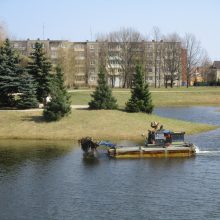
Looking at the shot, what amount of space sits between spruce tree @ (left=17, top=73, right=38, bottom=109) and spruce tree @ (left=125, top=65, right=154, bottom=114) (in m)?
11.2

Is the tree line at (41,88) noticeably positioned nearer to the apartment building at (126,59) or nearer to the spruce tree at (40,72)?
the spruce tree at (40,72)

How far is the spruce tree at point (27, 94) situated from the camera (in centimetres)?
6406

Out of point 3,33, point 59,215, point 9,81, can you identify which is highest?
point 3,33

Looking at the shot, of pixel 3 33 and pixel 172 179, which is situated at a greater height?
pixel 3 33

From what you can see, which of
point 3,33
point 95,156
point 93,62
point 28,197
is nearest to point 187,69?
point 93,62

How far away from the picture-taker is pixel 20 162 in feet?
136

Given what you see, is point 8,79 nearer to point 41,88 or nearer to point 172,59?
point 41,88

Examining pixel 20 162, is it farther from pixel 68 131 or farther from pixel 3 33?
pixel 3 33

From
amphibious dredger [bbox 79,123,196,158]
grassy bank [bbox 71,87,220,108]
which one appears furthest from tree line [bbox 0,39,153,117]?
grassy bank [bbox 71,87,220,108]

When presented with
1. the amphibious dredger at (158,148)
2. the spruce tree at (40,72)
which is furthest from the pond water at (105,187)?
the spruce tree at (40,72)

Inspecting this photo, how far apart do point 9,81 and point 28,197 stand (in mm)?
36937

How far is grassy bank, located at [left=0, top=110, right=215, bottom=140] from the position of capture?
55.3m

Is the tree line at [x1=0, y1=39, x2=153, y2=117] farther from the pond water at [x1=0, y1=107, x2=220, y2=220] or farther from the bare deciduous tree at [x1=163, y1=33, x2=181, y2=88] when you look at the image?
the bare deciduous tree at [x1=163, y1=33, x2=181, y2=88]

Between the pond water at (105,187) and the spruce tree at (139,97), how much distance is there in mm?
17189
